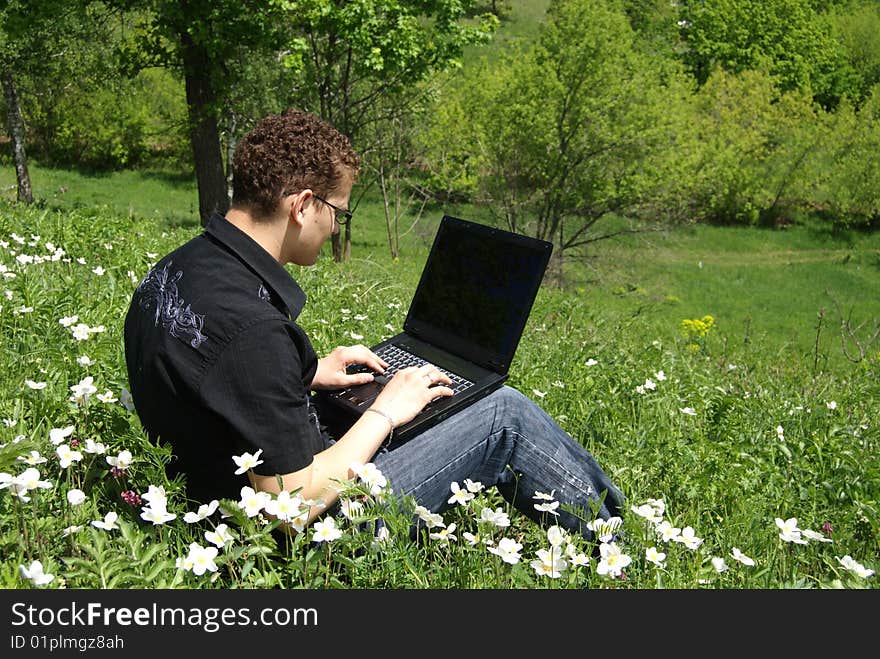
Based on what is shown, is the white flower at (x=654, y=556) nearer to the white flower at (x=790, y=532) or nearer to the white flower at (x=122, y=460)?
the white flower at (x=790, y=532)

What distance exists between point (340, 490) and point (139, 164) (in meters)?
37.2

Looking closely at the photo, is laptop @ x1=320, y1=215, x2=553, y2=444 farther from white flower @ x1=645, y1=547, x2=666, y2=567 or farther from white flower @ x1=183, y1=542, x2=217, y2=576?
white flower @ x1=183, y1=542, x2=217, y2=576

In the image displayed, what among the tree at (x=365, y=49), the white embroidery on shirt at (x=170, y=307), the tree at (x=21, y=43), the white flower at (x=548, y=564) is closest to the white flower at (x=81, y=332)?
the white embroidery on shirt at (x=170, y=307)

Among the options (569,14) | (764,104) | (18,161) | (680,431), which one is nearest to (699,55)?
(764,104)

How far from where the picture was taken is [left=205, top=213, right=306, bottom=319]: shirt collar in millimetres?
2422

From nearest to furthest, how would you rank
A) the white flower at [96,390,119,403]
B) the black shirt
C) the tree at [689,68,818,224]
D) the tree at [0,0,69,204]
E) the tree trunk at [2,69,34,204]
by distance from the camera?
the black shirt, the white flower at [96,390,119,403], the tree at [0,0,69,204], the tree trunk at [2,69,34,204], the tree at [689,68,818,224]

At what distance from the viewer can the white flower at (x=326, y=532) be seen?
2.04m

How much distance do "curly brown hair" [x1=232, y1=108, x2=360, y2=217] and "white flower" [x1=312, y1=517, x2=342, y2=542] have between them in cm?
99

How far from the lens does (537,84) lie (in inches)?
1062

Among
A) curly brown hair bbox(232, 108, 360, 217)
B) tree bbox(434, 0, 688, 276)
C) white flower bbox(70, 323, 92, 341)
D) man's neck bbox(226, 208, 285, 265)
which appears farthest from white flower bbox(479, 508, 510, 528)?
tree bbox(434, 0, 688, 276)

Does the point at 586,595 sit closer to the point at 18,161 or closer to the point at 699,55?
the point at 18,161

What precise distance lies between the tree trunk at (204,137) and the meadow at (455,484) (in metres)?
7.64

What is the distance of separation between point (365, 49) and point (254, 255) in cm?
1463

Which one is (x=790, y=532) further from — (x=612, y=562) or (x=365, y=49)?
(x=365, y=49)
